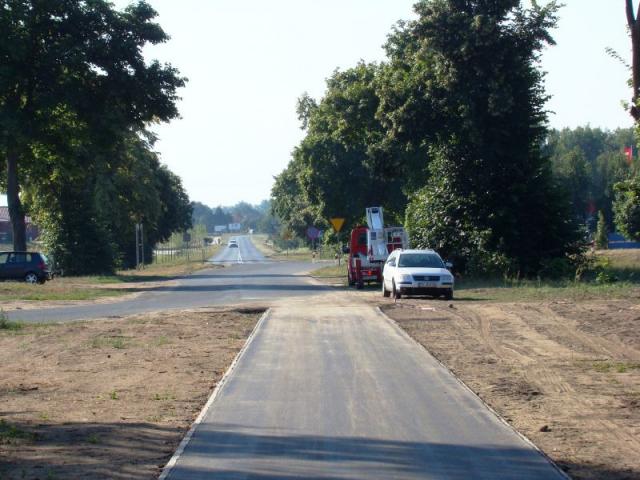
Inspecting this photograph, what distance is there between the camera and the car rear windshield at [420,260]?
30.2 m

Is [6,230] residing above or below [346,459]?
above

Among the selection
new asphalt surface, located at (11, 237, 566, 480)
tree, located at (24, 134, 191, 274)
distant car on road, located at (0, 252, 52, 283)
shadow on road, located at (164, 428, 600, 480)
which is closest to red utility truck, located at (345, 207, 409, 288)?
tree, located at (24, 134, 191, 274)

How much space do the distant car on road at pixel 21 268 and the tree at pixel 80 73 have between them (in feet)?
16.1

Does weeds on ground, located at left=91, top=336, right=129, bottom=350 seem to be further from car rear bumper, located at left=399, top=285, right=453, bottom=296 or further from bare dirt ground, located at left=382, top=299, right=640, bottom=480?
car rear bumper, located at left=399, top=285, right=453, bottom=296

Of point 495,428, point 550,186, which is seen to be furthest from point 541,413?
point 550,186

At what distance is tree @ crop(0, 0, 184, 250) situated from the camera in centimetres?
4244

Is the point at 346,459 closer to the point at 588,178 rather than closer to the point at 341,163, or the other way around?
the point at 341,163

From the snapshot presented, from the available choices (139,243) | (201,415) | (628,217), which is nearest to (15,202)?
(139,243)

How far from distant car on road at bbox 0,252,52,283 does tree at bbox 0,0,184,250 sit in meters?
4.89

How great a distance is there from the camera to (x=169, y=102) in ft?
146

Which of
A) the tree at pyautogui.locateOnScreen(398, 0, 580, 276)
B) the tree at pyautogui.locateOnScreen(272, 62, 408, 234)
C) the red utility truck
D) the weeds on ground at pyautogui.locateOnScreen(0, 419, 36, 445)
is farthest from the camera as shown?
the tree at pyautogui.locateOnScreen(272, 62, 408, 234)

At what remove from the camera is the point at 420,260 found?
30422 mm

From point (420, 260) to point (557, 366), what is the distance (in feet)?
50.8


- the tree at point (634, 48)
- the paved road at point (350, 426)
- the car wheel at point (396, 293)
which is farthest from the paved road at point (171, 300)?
the tree at point (634, 48)
